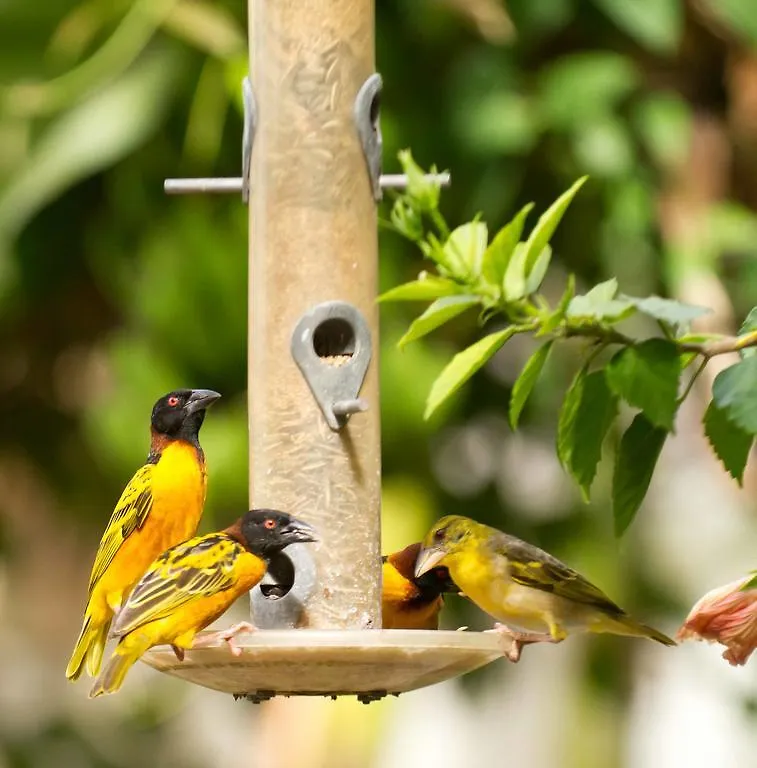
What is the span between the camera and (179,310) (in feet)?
20.5

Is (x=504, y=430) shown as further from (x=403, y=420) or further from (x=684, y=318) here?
(x=684, y=318)

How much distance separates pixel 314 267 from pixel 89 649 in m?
0.99

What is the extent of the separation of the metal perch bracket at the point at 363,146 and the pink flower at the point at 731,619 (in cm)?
146

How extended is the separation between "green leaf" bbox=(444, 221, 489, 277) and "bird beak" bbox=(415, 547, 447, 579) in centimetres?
93

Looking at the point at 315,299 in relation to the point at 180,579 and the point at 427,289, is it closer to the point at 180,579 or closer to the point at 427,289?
the point at 180,579

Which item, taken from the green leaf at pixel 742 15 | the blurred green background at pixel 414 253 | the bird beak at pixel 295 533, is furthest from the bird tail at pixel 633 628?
the green leaf at pixel 742 15

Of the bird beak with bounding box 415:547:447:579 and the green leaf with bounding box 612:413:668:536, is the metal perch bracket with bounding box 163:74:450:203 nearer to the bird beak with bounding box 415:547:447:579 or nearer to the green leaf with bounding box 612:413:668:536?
the bird beak with bounding box 415:547:447:579

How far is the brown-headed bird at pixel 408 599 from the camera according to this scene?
3777 millimetres

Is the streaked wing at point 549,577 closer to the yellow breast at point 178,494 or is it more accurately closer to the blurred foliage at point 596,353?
the yellow breast at point 178,494

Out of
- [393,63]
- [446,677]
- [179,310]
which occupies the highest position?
[393,63]

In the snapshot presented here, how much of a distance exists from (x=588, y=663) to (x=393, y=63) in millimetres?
2568

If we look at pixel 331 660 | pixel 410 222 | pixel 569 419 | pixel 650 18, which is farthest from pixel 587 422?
pixel 650 18

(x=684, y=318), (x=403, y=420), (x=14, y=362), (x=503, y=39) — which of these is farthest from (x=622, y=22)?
(x=684, y=318)

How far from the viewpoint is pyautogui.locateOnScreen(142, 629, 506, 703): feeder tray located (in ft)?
10.0
